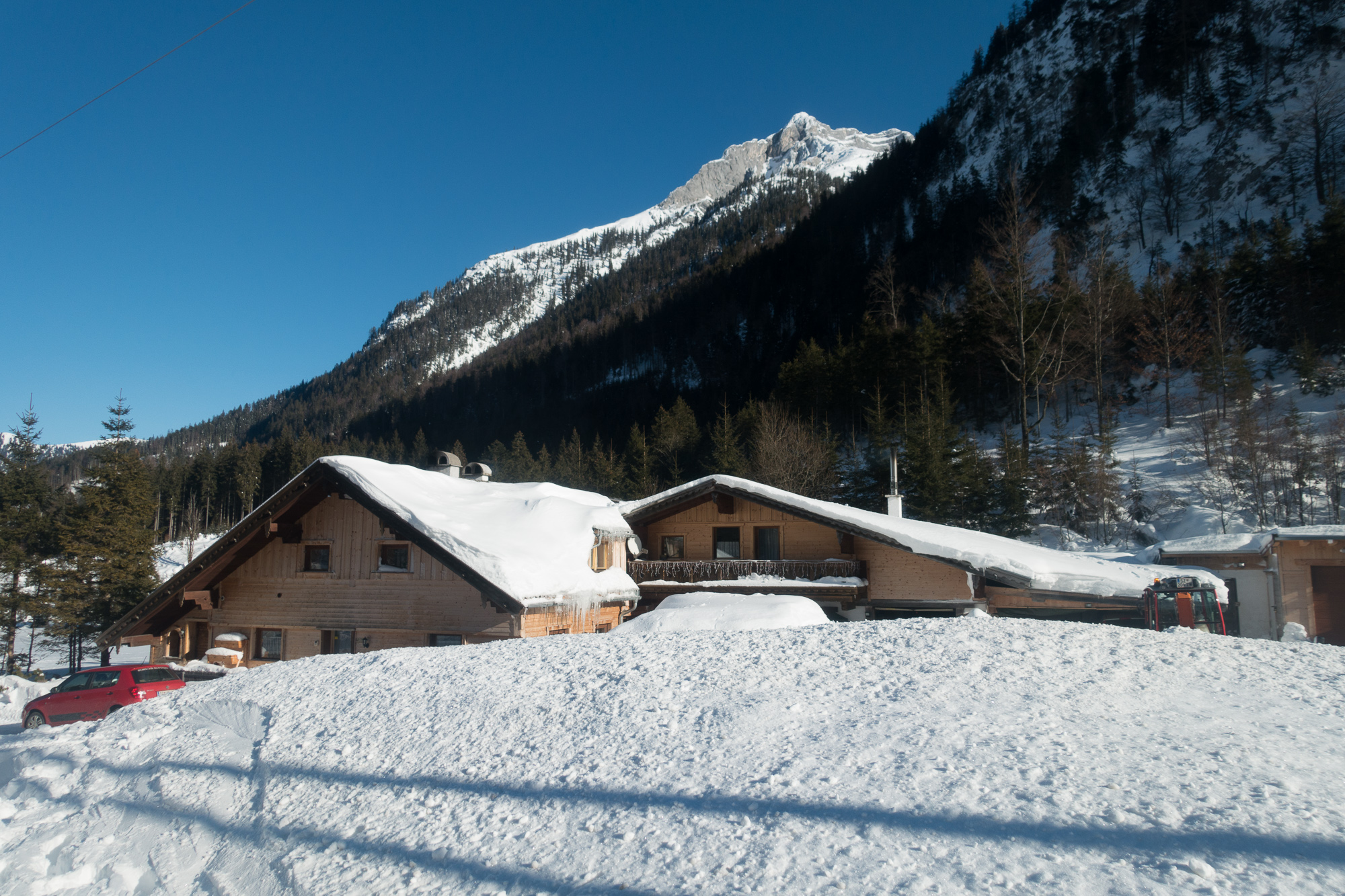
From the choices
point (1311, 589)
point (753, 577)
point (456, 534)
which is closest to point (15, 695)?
point (456, 534)

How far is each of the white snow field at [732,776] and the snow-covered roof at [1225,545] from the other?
1545cm

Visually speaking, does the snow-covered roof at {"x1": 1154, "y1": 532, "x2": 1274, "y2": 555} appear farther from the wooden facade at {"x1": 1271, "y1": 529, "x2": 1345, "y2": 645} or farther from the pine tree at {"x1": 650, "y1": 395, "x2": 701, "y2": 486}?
the pine tree at {"x1": 650, "y1": 395, "x2": 701, "y2": 486}

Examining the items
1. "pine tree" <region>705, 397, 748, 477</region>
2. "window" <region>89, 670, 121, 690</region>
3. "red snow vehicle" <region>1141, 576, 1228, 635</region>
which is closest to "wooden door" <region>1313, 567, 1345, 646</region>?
"red snow vehicle" <region>1141, 576, 1228, 635</region>

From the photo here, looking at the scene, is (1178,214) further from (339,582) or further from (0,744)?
(0,744)

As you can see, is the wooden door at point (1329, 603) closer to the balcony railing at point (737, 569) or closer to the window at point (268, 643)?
the balcony railing at point (737, 569)

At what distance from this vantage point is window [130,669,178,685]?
1510 centimetres

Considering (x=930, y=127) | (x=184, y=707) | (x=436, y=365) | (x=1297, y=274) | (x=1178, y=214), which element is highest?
(x=930, y=127)

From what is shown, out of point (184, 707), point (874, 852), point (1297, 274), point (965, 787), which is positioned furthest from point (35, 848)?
point (1297, 274)

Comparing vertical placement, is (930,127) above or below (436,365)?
above

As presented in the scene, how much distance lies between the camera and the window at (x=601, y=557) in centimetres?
1988

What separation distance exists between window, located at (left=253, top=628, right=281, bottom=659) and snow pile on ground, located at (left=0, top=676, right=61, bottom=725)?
16.1ft

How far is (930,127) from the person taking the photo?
10044cm

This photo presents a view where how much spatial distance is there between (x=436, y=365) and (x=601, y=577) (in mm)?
176172

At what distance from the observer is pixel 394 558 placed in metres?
17.6
